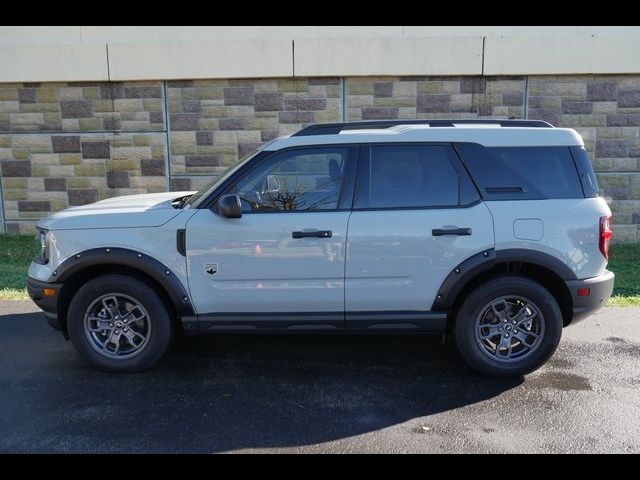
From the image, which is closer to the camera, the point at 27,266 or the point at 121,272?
the point at 121,272

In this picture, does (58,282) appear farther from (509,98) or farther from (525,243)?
(509,98)

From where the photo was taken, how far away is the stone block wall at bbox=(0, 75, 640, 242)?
8.92m

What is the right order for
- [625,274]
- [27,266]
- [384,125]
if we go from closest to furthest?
[384,125] → [625,274] → [27,266]

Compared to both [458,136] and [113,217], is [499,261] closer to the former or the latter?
[458,136]

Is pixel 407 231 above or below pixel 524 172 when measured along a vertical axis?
below

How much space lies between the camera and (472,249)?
431cm

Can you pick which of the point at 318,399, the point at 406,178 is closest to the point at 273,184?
the point at 406,178

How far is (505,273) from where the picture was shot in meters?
4.46

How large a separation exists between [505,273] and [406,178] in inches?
41.9

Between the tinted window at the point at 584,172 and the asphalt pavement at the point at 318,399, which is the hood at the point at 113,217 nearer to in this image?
the asphalt pavement at the point at 318,399

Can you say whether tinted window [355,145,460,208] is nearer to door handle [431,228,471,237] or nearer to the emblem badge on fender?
door handle [431,228,471,237]

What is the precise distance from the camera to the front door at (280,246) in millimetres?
4332

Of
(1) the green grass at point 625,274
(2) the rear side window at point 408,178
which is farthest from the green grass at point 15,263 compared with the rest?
(1) the green grass at point 625,274

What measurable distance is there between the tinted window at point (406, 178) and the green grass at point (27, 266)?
3268 millimetres
